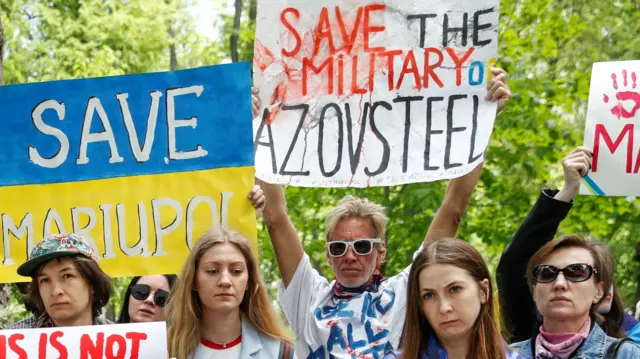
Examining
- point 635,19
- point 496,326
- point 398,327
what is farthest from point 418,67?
point 635,19

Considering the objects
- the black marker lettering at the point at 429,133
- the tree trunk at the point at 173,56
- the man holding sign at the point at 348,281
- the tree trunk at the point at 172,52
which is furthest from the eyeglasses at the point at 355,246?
the tree trunk at the point at 173,56

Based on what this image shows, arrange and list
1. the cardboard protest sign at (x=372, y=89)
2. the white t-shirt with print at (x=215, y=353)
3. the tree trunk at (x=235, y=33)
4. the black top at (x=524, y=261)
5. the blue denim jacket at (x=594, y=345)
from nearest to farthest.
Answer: the blue denim jacket at (x=594, y=345) → the white t-shirt with print at (x=215, y=353) → the black top at (x=524, y=261) → the cardboard protest sign at (x=372, y=89) → the tree trunk at (x=235, y=33)

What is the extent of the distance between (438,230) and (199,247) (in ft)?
3.85

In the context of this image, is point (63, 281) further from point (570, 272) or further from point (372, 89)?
point (570, 272)

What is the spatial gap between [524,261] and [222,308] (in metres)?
1.35

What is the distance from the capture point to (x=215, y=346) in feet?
14.4

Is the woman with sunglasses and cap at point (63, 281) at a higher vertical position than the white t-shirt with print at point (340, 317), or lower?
higher

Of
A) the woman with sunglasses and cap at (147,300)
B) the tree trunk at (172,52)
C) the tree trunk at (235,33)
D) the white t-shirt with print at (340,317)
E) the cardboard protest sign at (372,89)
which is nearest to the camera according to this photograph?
the white t-shirt with print at (340,317)

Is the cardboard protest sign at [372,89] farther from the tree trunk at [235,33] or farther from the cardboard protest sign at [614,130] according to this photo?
the tree trunk at [235,33]

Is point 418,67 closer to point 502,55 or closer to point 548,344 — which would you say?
point 548,344

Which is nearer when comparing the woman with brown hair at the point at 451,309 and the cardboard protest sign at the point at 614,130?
the woman with brown hair at the point at 451,309

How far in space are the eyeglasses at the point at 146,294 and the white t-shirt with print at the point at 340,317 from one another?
565mm

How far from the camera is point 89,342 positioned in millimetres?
4156

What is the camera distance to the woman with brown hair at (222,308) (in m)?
4.36
